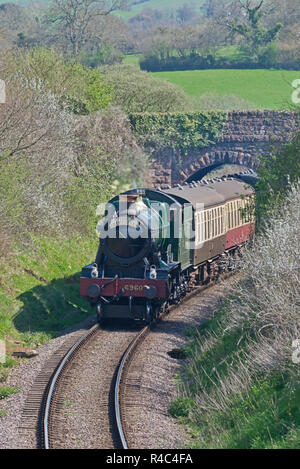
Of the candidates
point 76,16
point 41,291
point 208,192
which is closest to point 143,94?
point 76,16

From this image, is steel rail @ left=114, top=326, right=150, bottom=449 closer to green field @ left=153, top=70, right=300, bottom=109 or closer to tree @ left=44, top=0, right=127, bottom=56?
green field @ left=153, top=70, right=300, bottom=109

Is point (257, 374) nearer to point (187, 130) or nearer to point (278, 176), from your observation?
point (278, 176)

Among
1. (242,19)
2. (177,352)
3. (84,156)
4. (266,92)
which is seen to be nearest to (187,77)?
(266,92)

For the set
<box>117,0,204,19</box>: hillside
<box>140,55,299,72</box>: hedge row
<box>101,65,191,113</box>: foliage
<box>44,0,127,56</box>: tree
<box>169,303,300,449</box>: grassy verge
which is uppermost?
<box>117,0,204,19</box>: hillside

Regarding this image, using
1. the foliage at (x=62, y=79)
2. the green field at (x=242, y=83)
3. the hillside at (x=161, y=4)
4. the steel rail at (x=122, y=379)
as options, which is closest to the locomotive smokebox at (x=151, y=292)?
the steel rail at (x=122, y=379)

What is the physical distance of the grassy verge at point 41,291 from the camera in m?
20.3

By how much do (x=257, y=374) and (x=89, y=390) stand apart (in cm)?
369

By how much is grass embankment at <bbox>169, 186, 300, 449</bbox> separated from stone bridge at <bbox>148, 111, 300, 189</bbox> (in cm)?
2774

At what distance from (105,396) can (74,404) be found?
742 mm

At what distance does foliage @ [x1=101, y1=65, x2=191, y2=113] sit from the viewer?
1801 inches

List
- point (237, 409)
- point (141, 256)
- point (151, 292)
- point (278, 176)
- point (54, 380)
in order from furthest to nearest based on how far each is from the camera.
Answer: point (278, 176) < point (141, 256) < point (151, 292) < point (54, 380) < point (237, 409)

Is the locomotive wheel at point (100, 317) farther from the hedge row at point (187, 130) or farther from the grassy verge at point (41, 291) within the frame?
the hedge row at point (187, 130)

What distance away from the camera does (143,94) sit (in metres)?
46.6

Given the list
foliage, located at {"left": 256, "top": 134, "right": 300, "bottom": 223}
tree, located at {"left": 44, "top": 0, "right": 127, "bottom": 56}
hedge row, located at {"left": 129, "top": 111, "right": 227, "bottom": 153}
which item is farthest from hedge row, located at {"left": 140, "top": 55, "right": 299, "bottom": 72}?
foliage, located at {"left": 256, "top": 134, "right": 300, "bottom": 223}
